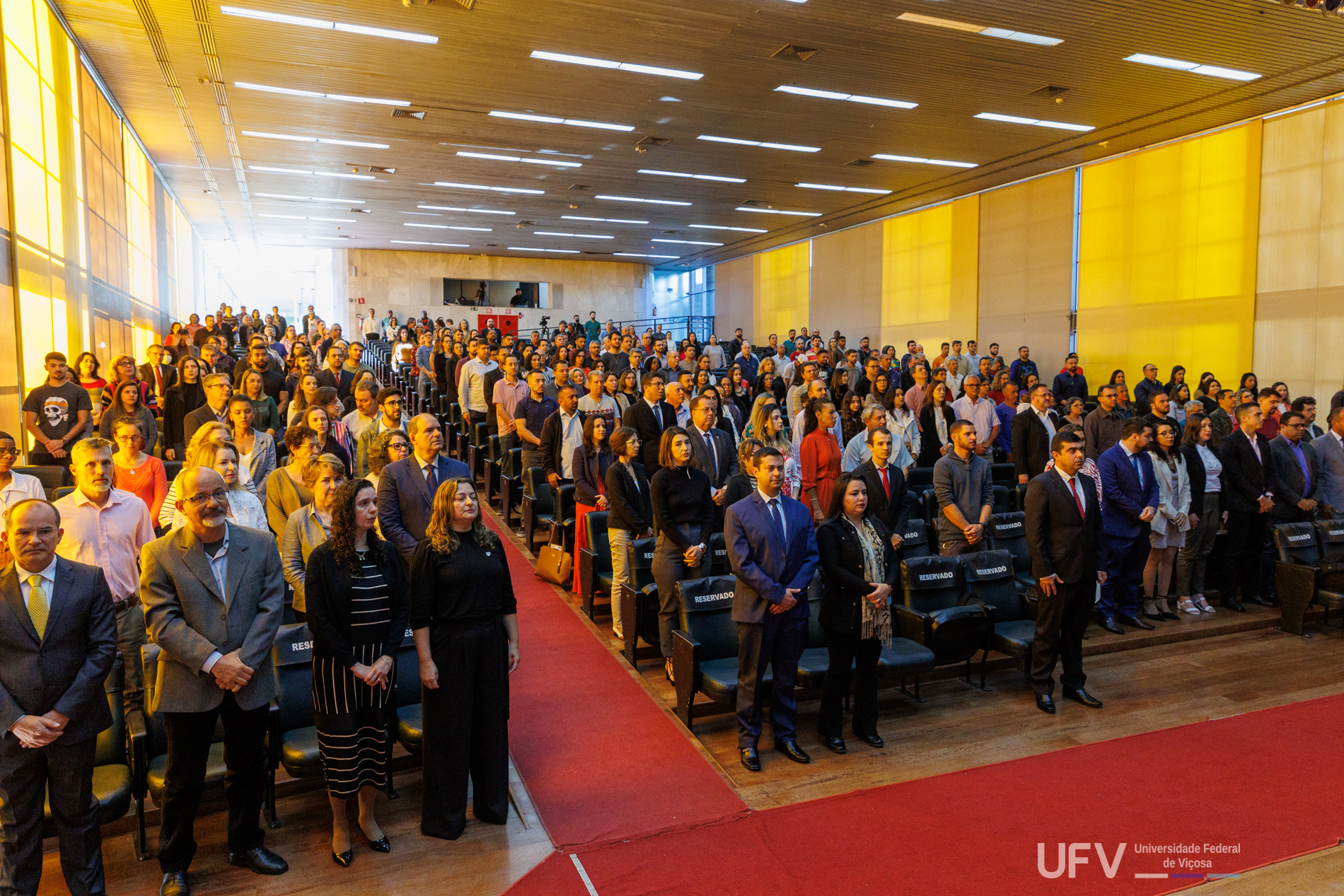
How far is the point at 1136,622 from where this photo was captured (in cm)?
646

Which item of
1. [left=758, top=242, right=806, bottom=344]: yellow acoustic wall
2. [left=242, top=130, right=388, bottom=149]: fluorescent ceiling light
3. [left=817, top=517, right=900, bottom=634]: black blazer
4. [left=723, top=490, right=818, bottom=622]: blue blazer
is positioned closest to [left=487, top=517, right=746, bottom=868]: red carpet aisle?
[left=723, top=490, right=818, bottom=622]: blue blazer

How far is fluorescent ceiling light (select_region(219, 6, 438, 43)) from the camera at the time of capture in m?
8.76

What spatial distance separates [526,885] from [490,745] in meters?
0.62

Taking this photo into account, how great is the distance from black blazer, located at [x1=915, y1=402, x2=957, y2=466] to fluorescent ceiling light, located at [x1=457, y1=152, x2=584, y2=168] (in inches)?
388

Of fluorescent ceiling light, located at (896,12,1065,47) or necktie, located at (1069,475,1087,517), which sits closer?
necktie, located at (1069,475,1087,517)

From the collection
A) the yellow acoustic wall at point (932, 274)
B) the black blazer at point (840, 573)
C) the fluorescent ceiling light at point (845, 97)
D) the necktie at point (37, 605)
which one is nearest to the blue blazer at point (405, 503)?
the necktie at point (37, 605)

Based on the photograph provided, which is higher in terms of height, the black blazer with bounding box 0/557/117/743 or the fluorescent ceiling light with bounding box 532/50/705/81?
the fluorescent ceiling light with bounding box 532/50/705/81

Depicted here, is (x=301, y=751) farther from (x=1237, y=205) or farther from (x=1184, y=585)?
(x=1237, y=205)

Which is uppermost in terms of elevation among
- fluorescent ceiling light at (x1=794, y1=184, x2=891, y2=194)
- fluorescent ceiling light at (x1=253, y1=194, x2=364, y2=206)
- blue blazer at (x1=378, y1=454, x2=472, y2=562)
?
fluorescent ceiling light at (x1=253, y1=194, x2=364, y2=206)

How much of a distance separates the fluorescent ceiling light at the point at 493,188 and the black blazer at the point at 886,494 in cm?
1437

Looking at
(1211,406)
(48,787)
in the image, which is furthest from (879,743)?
(1211,406)

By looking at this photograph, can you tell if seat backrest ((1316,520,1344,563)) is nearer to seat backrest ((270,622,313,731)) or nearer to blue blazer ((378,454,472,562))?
blue blazer ((378,454,472,562))

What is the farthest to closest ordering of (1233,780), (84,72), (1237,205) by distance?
(1237,205) → (84,72) → (1233,780)

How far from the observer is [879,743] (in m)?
4.52
